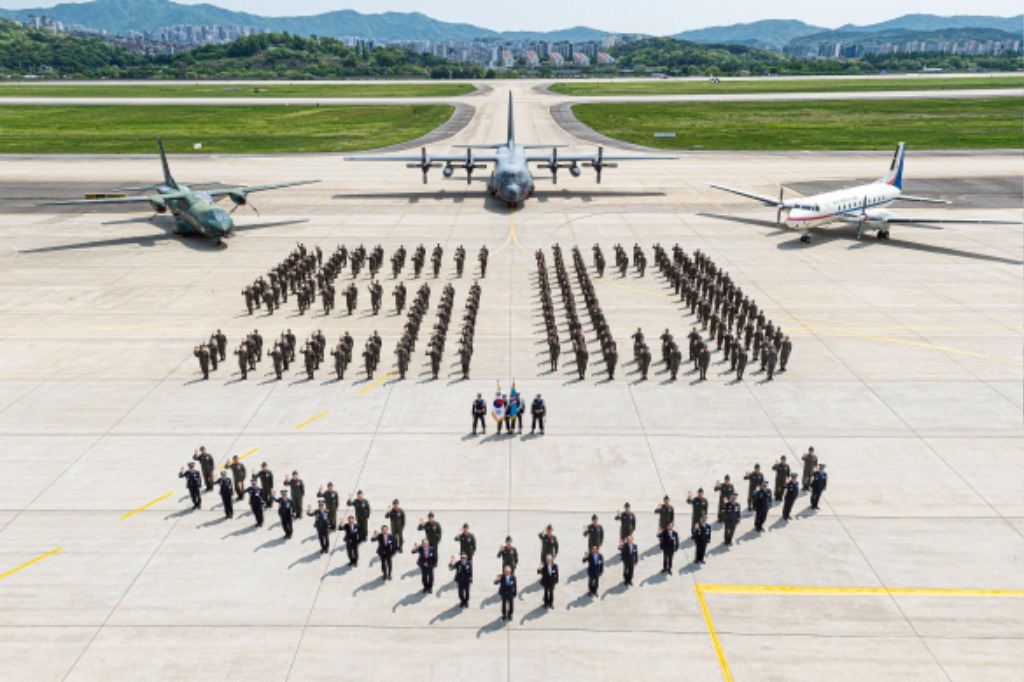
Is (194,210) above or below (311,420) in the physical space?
above

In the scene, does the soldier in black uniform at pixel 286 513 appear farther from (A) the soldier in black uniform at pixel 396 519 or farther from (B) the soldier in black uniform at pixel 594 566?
(B) the soldier in black uniform at pixel 594 566

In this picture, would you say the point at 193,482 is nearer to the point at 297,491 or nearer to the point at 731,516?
the point at 297,491

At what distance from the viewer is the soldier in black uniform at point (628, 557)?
1197 cm

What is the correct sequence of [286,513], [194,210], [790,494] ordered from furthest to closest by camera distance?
[194,210] < [790,494] < [286,513]

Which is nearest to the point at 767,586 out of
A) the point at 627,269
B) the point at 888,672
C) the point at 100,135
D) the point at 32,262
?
the point at 888,672

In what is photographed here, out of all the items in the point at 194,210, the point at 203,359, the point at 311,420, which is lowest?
the point at 311,420

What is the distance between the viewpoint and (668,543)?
40.1 feet

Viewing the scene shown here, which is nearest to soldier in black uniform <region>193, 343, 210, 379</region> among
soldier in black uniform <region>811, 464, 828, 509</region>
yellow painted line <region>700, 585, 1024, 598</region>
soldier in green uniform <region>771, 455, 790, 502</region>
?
yellow painted line <region>700, 585, 1024, 598</region>

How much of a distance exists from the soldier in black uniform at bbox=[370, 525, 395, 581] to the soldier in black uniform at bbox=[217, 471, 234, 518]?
373 centimetres

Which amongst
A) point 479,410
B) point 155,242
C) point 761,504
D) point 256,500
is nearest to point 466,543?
point 256,500

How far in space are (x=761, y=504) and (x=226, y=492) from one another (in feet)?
35.2

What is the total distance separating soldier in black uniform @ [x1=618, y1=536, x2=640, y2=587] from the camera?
471 inches

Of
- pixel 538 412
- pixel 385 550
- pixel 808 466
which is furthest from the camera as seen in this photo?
pixel 538 412

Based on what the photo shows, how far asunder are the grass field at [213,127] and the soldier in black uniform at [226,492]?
192 feet
